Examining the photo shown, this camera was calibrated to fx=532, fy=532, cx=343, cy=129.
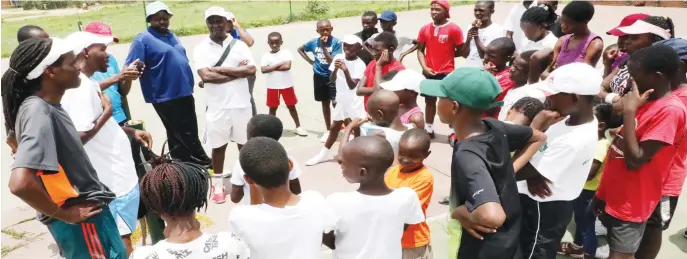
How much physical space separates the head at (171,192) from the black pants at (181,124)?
123 inches

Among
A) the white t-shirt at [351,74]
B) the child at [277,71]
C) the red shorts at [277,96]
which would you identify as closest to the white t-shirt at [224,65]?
the white t-shirt at [351,74]

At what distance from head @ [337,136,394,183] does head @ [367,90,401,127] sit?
3.18 ft

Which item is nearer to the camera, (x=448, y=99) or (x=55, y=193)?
(x=448, y=99)

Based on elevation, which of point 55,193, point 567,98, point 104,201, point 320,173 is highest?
point 567,98

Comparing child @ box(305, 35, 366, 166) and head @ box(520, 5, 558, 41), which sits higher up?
head @ box(520, 5, 558, 41)

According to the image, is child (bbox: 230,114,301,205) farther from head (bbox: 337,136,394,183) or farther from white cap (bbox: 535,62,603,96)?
white cap (bbox: 535,62,603,96)

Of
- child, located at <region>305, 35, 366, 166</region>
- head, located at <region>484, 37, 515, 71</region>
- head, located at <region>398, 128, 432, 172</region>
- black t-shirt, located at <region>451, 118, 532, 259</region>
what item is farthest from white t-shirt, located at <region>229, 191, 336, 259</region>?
child, located at <region>305, 35, 366, 166</region>

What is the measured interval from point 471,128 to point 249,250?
110 centimetres

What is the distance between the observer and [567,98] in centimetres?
282

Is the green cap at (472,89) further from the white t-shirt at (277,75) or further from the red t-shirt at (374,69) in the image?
the white t-shirt at (277,75)

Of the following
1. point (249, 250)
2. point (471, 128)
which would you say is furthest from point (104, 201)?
point (471, 128)

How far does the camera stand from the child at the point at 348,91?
5781mm

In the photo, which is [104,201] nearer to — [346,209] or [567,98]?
[346,209]

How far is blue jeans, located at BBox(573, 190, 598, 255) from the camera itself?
362 centimetres
